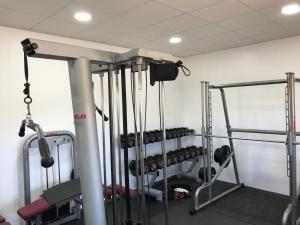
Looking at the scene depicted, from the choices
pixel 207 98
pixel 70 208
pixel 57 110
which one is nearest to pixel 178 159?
pixel 207 98

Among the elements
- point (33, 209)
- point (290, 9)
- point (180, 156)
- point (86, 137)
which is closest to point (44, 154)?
point (86, 137)

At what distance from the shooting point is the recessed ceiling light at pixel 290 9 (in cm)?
233

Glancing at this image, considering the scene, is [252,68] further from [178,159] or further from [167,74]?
[167,74]

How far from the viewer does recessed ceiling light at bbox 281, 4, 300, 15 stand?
233cm

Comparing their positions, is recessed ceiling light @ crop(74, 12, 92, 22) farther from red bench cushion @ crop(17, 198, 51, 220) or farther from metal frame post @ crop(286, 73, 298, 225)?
metal frame post @ crop(286, 73, 298, 225)

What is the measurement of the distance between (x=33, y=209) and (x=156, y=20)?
223 cm

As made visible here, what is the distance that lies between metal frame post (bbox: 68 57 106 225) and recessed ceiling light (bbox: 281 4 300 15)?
2.00m

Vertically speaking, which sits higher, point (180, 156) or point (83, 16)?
point (83, 16)

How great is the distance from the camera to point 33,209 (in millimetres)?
2355

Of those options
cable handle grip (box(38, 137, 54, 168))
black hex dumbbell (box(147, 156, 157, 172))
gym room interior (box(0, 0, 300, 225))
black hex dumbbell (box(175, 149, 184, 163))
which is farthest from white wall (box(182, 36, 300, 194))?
cable handle grip (box(38, 137, 54, 168))

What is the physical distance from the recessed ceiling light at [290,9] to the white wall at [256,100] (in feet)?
3.52

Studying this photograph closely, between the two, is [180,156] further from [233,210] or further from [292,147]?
[292,147]

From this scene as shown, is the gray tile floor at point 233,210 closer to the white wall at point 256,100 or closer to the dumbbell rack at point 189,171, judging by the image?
the white wall at point 256,100

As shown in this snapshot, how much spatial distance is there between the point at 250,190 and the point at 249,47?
2.21m
